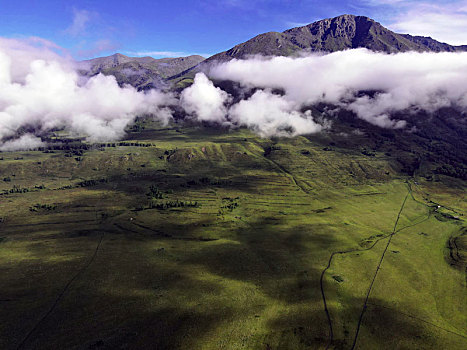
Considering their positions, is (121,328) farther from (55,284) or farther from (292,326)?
(292,326)

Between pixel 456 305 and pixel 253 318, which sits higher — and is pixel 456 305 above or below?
below

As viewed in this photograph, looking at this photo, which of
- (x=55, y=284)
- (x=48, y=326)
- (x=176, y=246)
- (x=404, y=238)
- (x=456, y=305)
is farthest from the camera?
(x=404, y=238)

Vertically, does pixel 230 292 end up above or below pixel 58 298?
below

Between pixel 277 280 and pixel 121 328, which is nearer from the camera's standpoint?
pixel 121 328

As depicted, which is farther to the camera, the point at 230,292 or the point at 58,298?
the point at 230,292

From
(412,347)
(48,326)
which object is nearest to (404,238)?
(412,347)

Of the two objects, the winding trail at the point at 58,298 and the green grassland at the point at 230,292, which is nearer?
the winding trail at the point at 58,298

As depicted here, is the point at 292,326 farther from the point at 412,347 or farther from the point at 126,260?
the point at 126,260

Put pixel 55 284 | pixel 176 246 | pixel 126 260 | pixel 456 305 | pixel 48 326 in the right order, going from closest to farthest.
A: pixel 48 326, pixel 456 305, pixel 55 284, pixel 126 260, pixel 176 246

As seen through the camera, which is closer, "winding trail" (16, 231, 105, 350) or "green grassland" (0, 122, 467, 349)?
"winding trail" (16, 231, 105, 350)

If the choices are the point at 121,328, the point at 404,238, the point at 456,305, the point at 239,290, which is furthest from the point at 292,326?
the point at 404,238
